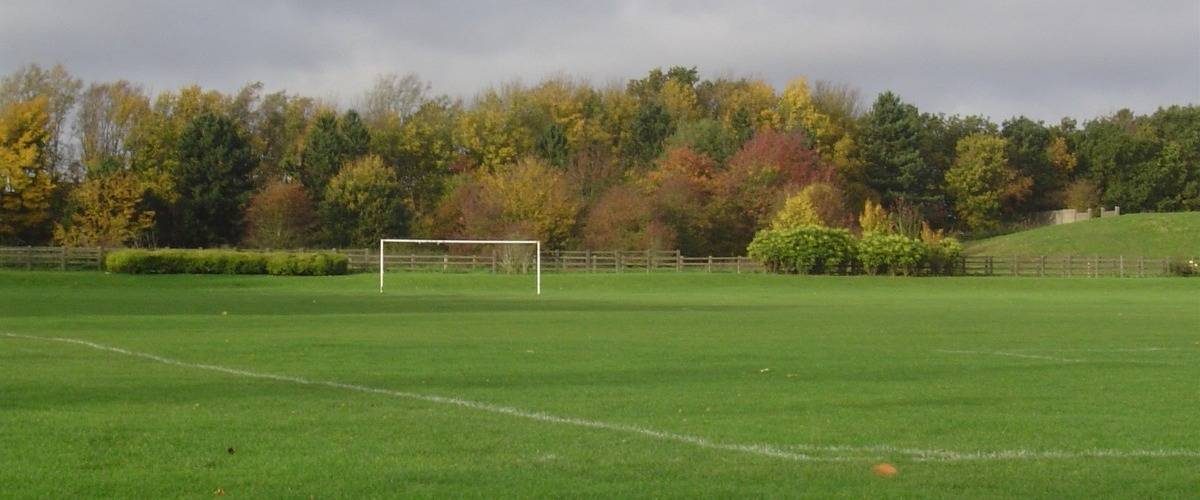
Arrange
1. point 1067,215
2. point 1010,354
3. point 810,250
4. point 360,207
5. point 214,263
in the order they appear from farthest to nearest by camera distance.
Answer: point 1067,215
point 360,207
point 810,250
point 214,263
point 1010,354

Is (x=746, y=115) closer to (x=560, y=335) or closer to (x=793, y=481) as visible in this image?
(x=560, y=335)

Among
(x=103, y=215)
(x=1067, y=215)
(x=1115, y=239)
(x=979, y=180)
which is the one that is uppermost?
(x=979, y=180)

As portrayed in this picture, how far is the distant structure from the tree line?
2.32 metres

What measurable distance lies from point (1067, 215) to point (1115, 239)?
67.3ft

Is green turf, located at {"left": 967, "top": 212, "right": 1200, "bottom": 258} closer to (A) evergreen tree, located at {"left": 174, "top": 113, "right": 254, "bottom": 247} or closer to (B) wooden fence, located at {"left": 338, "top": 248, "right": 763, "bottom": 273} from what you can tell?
(B) wooden fence, located at {"left": 338, "top": 248, "right": 763, "bottom": 273}

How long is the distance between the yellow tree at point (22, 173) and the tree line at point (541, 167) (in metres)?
0.13

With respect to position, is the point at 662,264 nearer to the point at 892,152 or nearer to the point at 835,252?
the point at 835,252

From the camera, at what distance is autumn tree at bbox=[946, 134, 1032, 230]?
115062 millimetres

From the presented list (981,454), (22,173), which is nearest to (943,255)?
(22,173)

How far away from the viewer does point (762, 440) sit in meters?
11.1

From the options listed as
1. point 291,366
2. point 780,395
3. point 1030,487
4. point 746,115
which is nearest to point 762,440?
point 1030,487

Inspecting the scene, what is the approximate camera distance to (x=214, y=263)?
207 ft

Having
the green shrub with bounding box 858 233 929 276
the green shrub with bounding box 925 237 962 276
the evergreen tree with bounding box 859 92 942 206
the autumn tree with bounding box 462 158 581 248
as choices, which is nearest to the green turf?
the evergreen tree with bounding box 859 92 942 206

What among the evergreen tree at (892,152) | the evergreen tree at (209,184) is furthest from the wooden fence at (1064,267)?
the evergreen tree at (209,184)
